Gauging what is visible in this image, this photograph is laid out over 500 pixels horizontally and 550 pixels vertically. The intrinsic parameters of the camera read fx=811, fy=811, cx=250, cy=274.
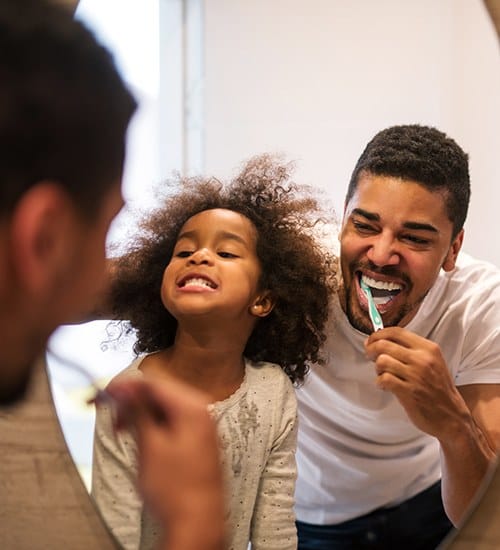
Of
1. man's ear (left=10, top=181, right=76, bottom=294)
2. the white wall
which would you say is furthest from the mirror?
man's ear (left=10, top=181, right=76, bottom=294)

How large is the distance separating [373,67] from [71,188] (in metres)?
0.22

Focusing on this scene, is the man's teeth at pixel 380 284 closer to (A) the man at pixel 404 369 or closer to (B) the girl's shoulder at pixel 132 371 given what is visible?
(A) the man at pixel 404 369

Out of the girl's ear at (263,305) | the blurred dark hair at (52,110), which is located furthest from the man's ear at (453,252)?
the blurred dark hair at (52,110)

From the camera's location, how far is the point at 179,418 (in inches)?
18.7

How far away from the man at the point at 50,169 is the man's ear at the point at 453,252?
21 cm

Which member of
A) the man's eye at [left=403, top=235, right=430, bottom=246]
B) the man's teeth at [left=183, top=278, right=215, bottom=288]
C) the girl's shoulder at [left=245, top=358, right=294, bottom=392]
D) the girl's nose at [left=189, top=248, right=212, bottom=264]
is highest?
the man's eye at [left=403, top=235, right=430, bottom=246]

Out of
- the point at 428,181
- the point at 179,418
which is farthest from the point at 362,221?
the point at 179,418

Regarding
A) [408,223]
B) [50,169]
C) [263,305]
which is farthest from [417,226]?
[50,169]

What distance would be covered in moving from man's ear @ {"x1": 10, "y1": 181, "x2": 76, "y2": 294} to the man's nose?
0.19 meters

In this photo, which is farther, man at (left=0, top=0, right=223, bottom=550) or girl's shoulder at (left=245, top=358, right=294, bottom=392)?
girl's shoulder at (left=245, top=358, right=294, bottom=392)

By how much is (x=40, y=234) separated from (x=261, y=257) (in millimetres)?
144

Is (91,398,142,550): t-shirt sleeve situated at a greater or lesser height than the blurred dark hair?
lesser

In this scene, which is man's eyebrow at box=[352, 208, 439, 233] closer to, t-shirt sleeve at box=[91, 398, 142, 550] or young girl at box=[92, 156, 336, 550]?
young girl at box=[92, 156, 336, 550]

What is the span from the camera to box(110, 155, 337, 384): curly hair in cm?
49
